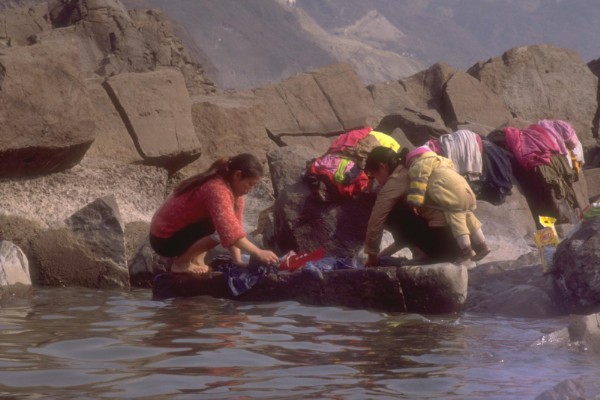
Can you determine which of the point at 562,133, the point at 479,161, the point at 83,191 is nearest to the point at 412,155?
the point at 479,161

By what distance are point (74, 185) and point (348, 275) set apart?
4330mm

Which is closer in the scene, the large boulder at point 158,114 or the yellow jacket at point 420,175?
the yellow jacket at point 420,175

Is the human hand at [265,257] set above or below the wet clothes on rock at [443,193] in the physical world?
below

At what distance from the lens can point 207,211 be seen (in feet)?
23.5

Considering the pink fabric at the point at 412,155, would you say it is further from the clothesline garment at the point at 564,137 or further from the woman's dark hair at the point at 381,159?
the clothesline garment at the point at 564,137

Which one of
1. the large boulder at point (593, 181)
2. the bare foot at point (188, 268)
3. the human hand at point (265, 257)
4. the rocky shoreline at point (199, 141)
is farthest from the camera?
the large boulder at point (593, 181)

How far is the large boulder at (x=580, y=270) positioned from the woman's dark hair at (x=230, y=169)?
1.99 m

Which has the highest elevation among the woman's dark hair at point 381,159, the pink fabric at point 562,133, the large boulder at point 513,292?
the pink fabric at point 562,133

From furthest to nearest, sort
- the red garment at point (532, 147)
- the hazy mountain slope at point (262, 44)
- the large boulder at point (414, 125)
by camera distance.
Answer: the hazy mountain slope at point (262, 44) → the large boulder at point (414, 125) → the red garment at point (532, 147)

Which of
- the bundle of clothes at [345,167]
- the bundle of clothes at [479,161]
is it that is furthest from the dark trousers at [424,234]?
the bundle of clothes at [479,161]

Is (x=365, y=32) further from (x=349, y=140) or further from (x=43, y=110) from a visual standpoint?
(x=349, y=140)

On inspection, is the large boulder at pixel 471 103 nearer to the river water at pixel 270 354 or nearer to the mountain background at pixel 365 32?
the river water at pixel 270 354

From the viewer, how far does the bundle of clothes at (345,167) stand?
8656 mm

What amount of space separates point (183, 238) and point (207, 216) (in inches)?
9.6
